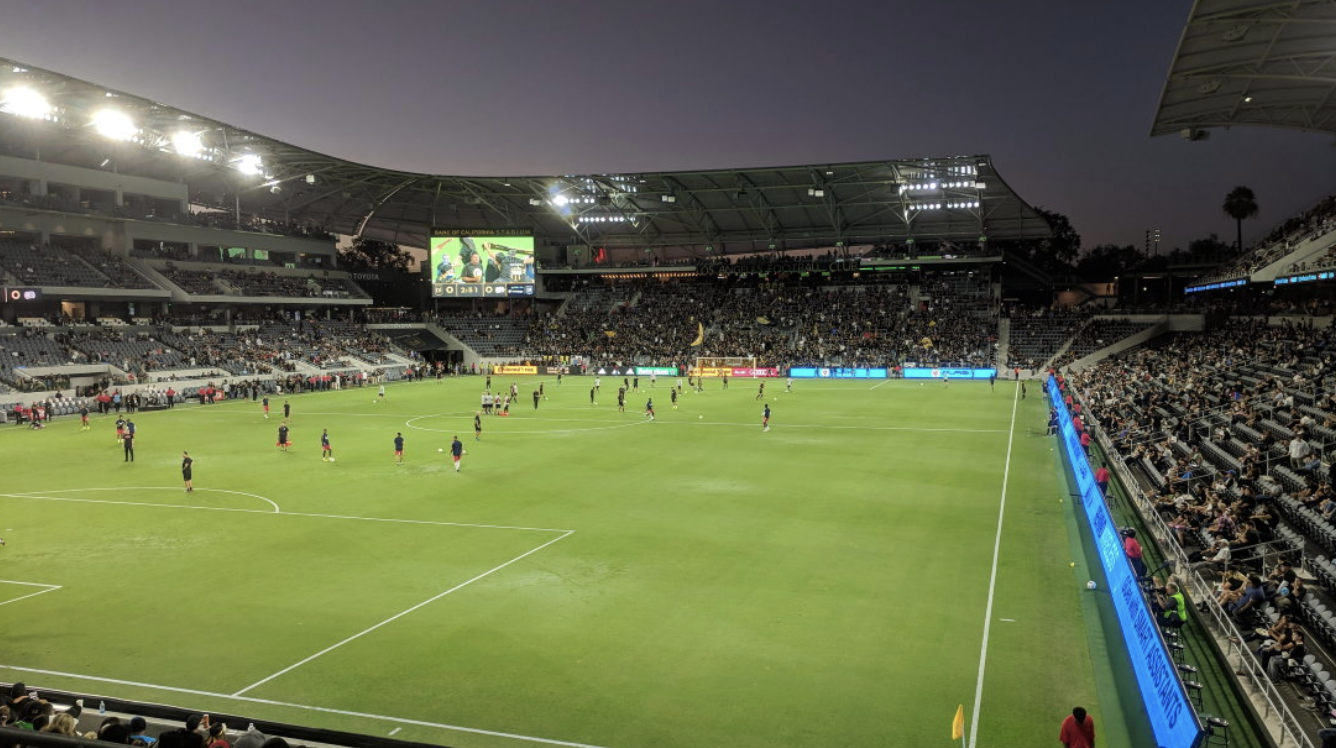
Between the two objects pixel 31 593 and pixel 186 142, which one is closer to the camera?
pixel 31 593

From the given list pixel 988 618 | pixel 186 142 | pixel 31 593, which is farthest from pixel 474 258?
pixel 988 618

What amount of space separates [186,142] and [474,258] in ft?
95.7

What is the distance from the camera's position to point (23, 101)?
4922cm

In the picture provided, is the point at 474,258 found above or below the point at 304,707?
above

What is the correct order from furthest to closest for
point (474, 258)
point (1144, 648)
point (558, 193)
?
1. point (558, 193)
2. point (474, 258)
3. point (1144, 648)

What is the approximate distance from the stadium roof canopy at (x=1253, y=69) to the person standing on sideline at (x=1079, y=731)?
19192 mm

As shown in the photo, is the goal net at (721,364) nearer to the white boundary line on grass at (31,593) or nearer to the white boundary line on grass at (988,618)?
the white boundary line on grass at (988,618)

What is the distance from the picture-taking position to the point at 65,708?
9.69m

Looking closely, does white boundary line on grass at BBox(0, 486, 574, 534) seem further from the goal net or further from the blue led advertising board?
A: the goal net

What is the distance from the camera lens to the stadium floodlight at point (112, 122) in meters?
54.6

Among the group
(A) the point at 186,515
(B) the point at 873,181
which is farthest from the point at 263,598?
(B) the point at 873,181

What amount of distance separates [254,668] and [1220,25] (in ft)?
91.1

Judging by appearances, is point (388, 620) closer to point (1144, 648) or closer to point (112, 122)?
point (1144, 648)

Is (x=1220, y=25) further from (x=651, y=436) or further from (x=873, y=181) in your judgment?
(x=873, y=181)
